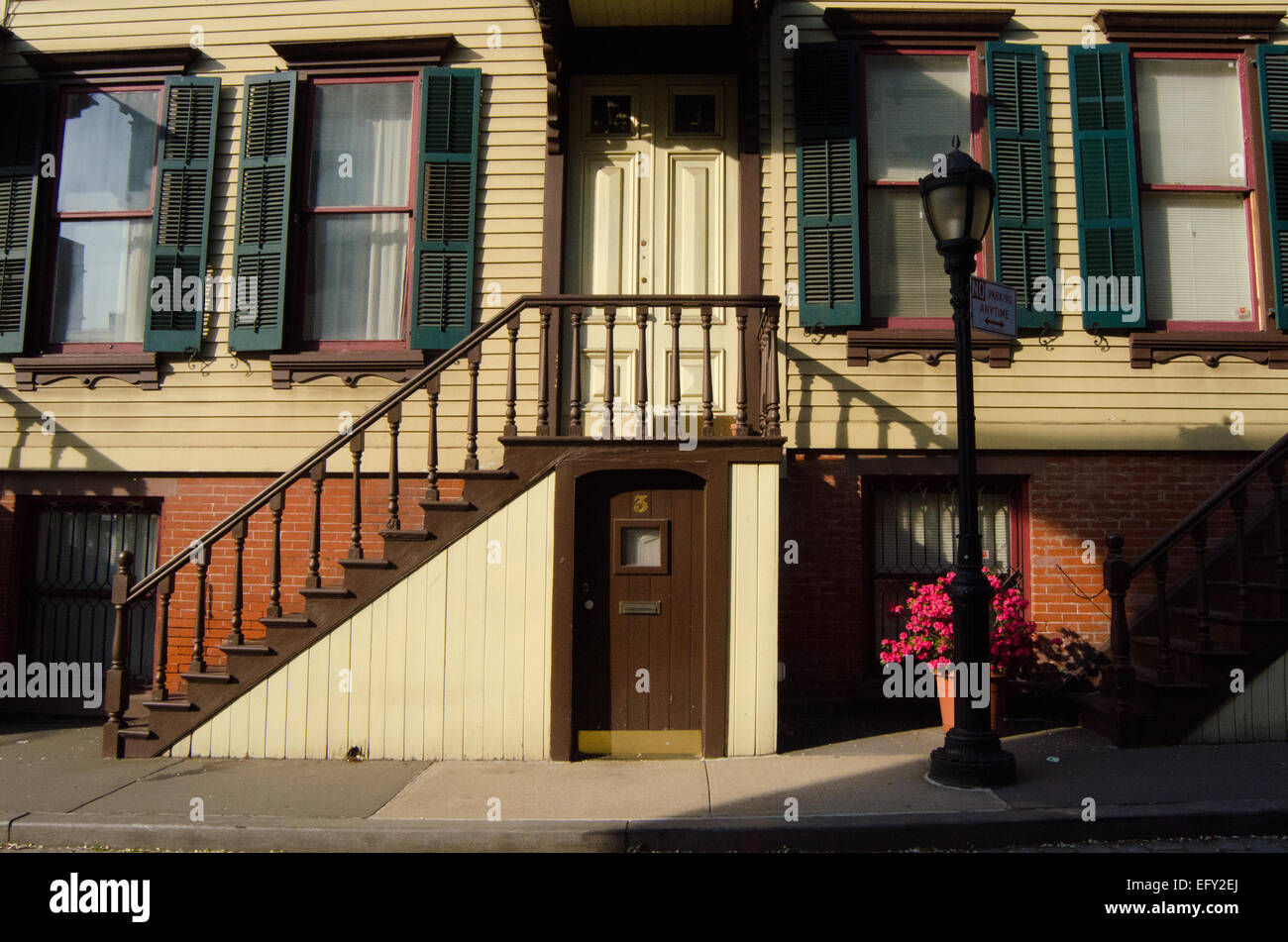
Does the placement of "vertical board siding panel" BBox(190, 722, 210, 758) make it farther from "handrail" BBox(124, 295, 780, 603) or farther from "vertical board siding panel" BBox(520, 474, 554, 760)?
"vertical board siding panel" BBox(520, 474, 554, 760)

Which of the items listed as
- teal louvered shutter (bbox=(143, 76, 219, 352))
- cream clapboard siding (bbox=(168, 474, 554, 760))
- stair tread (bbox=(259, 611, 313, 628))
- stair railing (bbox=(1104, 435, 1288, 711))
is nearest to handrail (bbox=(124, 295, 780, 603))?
stair tread (bbox=(259, 611, 313, 628))

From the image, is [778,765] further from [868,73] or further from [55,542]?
[55,542]

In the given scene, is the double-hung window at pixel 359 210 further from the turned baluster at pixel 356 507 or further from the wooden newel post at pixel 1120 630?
the wooden newel post at pixel 1120 630

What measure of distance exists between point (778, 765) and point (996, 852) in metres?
1.57

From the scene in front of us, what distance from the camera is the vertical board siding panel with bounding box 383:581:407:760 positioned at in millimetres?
6320

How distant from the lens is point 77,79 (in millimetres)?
8281

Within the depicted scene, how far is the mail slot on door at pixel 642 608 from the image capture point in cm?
643

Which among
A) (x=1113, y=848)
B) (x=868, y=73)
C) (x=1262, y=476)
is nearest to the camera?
(x=1113, y=848)

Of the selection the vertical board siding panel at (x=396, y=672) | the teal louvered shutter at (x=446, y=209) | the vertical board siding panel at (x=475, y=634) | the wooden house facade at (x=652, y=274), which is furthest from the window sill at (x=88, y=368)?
the vertical board siding panel at (x=475, y=634)

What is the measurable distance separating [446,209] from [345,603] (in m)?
3.50

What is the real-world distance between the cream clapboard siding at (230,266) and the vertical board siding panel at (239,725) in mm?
2073

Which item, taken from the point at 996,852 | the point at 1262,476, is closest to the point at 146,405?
the point at 996,852

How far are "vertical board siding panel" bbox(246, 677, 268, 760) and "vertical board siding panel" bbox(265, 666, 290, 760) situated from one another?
2 centimetres

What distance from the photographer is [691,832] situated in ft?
15.7
